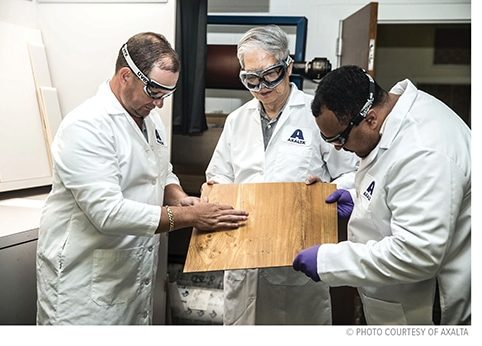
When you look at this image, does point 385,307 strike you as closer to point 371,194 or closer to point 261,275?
point 371,194

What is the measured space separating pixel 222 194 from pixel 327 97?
1.58 feet

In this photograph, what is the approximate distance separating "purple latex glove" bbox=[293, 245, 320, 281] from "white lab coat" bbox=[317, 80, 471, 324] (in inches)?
0.6

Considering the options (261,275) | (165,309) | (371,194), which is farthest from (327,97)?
(165,309)

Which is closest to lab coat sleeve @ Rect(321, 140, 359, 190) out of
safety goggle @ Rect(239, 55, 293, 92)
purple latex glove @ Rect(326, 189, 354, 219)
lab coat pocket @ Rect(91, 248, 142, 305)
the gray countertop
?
purple latex glove @ Rect(326, 189, 354, 219)

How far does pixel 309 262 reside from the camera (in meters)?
1.02

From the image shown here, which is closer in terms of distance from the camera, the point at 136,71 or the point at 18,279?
the point at 136,71

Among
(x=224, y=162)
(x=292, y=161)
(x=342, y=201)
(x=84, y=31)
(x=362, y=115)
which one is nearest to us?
(x=362, y=115)

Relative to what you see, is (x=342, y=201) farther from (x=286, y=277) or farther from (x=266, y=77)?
(x=266, y=77)

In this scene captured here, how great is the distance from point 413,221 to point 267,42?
30.5 inches

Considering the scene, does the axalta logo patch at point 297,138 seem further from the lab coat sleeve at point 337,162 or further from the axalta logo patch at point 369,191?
the axalta logo patch at point 369,191

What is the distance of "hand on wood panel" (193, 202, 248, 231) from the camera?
1179 millimetres

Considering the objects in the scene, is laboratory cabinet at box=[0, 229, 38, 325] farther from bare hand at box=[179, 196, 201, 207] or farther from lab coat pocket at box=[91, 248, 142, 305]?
bare hand at box=[179, 196, 201, 207]

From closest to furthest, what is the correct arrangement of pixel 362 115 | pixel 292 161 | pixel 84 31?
pixel 362 115 → pixel 292 161 → pixel 84 31

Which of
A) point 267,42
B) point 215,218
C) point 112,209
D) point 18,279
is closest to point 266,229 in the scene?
point 215,218
